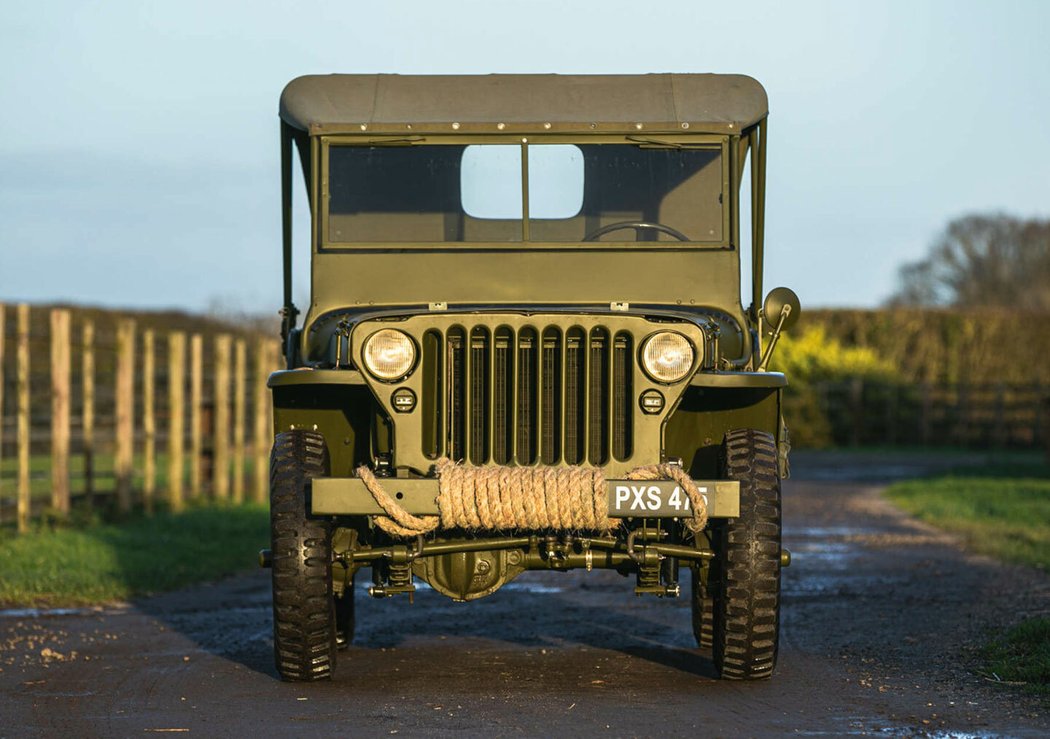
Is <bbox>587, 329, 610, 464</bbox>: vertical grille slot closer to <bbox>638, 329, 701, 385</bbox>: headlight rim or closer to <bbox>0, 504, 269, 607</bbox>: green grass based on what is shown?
<bbox>638, 329, 701, 385</bbox>: headlight rim

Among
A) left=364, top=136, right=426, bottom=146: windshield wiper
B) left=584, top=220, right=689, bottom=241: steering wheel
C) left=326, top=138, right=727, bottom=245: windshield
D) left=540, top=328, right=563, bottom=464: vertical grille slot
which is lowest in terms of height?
left=540, top=328, right=563, bottom=464: vertical grille slot

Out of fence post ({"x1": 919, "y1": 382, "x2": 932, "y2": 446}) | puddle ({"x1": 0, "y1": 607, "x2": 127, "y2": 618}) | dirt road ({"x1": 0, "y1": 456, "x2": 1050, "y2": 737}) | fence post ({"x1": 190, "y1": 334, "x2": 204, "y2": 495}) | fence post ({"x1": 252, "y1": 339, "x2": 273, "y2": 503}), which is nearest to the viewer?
dirt road ({"x1": 0, "y1": 456, "x2": 1050, "y2": 737})

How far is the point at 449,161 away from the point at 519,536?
247cm

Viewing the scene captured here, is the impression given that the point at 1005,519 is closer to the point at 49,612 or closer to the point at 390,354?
the point at 49,612

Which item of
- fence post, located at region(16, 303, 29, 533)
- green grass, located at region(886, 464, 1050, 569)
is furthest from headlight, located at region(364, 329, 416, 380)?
fence post, located at region(16, 303, 29, 533)

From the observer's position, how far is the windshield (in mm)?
9227

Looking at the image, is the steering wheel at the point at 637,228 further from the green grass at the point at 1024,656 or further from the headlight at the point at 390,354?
the green grass at the point at 1024,656

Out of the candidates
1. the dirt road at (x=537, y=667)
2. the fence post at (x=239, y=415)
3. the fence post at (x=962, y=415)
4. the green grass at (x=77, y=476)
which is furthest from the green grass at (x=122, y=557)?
the fence post at (x=962, y=415)

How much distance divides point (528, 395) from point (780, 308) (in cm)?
165

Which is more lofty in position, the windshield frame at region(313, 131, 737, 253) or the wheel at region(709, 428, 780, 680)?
the windshield frame at region(313, 131, 737, 253)

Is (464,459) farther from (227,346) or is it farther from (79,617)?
(227,346)

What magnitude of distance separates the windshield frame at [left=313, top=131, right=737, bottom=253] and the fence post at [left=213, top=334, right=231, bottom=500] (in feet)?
36.6

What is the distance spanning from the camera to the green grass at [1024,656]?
26.3 feet

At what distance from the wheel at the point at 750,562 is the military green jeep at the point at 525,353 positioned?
0.01 m
